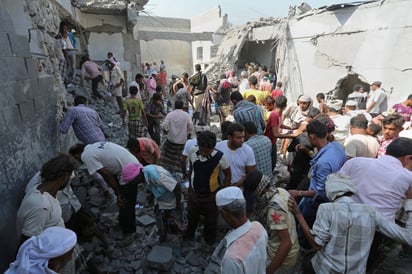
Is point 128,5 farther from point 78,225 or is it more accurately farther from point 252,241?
point 252,241

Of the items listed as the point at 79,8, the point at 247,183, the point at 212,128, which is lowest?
the point at 212,128

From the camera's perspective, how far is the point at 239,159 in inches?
120

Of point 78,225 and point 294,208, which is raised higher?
point 294,208

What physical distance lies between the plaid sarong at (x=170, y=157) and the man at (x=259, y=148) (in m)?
1.89

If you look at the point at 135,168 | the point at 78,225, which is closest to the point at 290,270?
the point at 135,168

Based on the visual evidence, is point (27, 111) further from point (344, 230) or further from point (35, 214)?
point (344, 230)

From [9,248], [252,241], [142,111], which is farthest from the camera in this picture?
[142,111]

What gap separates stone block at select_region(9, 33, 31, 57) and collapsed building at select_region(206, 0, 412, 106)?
31.9 ft

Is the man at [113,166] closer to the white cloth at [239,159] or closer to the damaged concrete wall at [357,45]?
the white cloth at [239,159]

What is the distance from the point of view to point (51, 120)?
3.88 meters

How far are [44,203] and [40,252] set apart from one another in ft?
2.59

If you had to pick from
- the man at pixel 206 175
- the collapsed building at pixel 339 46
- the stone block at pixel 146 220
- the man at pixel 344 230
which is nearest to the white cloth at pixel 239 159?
the man at pixel 206 175

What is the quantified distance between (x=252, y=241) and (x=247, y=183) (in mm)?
539

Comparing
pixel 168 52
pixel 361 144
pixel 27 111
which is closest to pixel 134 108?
pixel 27 111
